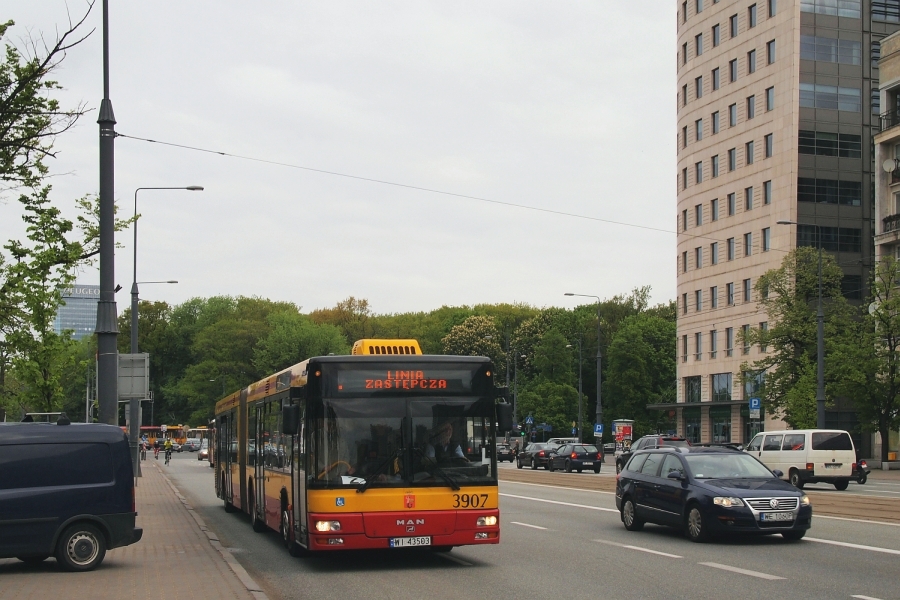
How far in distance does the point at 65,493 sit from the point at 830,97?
65875mm

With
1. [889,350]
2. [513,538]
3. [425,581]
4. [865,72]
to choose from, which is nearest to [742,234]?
[865,72]

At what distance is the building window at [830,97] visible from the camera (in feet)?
231

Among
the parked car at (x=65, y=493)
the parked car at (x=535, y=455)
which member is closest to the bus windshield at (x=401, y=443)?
the parked car at (x=65, y=493)

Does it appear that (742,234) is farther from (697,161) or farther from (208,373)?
(208,373)

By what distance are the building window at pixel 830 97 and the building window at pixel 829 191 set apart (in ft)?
15.1

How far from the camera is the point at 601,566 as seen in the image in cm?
1380

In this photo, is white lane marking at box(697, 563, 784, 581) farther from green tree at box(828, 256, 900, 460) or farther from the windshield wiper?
green tree at box(828, 256, 900, 460)

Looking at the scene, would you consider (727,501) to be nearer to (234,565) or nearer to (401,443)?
(401,443)

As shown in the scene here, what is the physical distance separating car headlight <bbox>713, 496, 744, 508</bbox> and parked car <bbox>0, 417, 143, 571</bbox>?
7.96m

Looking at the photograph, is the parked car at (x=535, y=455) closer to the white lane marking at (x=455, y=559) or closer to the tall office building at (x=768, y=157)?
the tall office building at (x=768, y=157)

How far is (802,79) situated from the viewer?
70.4m

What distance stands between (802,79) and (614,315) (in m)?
48.9

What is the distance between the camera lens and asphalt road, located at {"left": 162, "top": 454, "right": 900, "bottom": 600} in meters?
11.6

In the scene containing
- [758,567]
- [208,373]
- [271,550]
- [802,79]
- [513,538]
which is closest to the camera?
[758,567]
